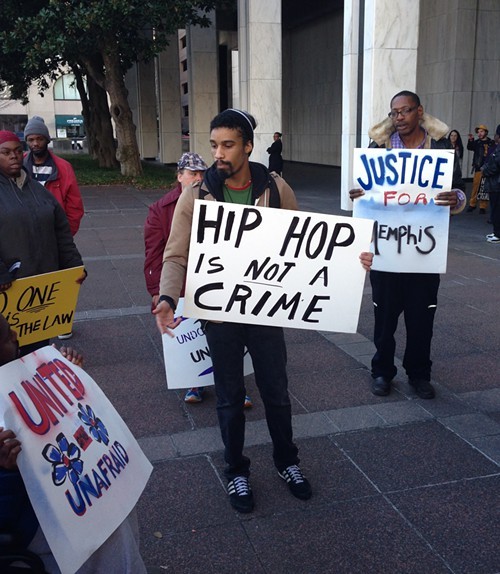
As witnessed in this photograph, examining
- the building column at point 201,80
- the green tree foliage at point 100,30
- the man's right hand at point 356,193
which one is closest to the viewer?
the man's right hand at point 356,193

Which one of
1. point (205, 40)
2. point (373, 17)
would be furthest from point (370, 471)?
point (205, 40)

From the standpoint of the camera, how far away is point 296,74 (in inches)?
1298

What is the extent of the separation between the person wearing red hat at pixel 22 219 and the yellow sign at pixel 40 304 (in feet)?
0.91

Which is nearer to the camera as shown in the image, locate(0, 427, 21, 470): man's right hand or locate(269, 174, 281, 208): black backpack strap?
locate(0, 427, 21, 470): man's right hand

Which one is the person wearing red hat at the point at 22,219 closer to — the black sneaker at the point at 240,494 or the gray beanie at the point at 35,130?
the gray beanie at the point at 35,130

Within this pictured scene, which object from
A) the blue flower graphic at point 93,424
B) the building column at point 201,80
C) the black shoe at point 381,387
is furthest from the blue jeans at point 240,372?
the building column at point 201,80

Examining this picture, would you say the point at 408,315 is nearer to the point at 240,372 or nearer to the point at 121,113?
the point at 240,372

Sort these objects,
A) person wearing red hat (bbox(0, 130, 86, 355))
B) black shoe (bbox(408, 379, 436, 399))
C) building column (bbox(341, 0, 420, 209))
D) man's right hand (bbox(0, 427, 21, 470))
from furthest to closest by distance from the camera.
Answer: building column (bbox(341, 0, 420, 209))
black shoe (bbox(408, 379, 436, 399))
person wearing red hat (bbox(0, 130, 86, 355))
man's right hand (bbox(0, 427, 21, 470))

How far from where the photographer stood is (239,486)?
3281 mm

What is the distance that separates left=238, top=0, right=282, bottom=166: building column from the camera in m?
16.3

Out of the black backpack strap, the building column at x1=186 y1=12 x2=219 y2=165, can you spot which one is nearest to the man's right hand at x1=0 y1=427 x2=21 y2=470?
the black backpack strap

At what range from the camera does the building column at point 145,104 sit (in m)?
30.1

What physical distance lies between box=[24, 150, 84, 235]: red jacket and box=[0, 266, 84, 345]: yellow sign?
1.92 m

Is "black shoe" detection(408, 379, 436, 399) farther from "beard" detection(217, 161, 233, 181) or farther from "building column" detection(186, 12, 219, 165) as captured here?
"building column" detection(186, 12, 219, 165)
